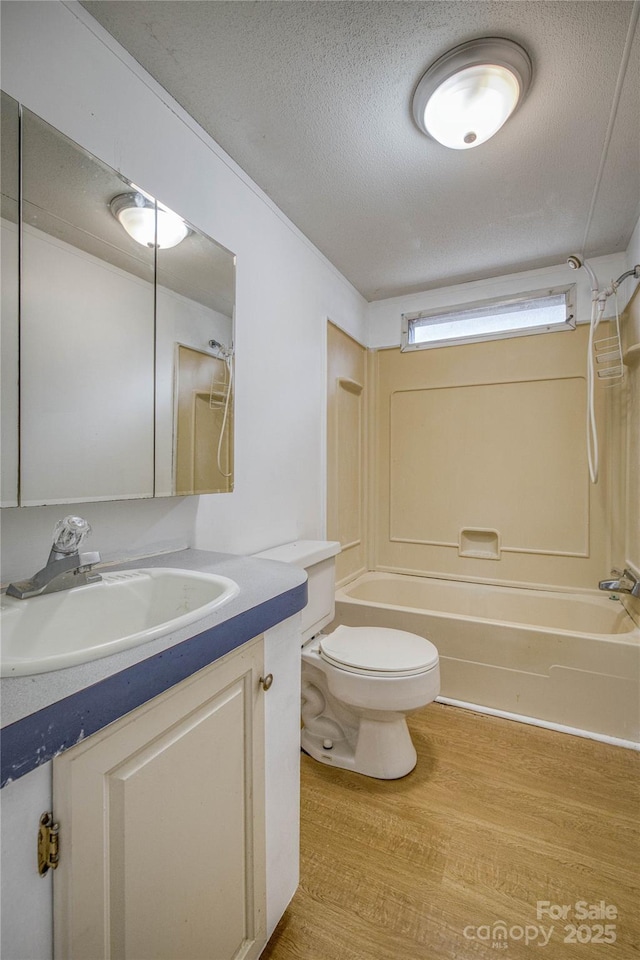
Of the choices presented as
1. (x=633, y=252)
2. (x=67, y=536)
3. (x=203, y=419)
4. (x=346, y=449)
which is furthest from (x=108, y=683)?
(x=633, y=252)

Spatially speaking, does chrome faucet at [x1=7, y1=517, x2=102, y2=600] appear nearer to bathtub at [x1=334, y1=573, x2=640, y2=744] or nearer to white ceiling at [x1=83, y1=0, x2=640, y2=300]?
white ceiling at [x1=83, y1=0, x2=640, y2=300]

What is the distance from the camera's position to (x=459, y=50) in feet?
4.00

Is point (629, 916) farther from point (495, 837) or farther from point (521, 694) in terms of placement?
point (521, 694)

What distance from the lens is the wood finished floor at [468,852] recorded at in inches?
43.4

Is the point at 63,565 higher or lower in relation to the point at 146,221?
lower

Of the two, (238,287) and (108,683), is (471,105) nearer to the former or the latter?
(238,287)

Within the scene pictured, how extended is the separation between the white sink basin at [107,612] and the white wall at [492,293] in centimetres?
249

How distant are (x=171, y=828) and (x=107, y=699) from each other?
32 cm

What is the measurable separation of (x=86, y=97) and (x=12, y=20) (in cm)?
18

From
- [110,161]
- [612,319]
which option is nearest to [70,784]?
[110,161]

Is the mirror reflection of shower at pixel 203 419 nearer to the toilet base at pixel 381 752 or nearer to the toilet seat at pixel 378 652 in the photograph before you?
the toilet seat at pixel 378 652

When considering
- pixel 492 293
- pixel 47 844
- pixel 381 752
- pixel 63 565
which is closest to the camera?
pixel 47 844

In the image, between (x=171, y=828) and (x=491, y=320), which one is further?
(x=491, y=320)

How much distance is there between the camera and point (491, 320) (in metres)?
2.77
